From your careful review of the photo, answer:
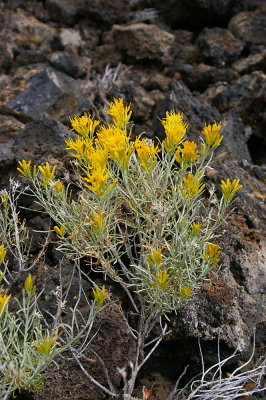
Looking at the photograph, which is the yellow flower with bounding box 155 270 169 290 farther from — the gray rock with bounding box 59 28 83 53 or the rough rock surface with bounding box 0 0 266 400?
the gray rock with bounding box 59 28 83 53

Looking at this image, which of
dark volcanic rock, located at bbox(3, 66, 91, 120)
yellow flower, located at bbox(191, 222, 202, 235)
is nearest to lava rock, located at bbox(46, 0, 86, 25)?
dark volcanic rock, located at bbox(3, 66, 91, 120)

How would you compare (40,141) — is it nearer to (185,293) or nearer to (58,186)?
(58,186)

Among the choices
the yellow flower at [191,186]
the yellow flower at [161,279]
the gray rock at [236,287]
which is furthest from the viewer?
the gray rock at [236,287]

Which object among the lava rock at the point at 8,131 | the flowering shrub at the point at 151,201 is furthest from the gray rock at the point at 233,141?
the lava rock at the point at 8,131

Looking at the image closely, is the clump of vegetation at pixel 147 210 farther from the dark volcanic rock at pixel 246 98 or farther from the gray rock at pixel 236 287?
the dark volcanic rock at pixel 246 98

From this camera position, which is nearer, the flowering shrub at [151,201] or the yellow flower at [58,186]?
the flowering shrub at [151,201]

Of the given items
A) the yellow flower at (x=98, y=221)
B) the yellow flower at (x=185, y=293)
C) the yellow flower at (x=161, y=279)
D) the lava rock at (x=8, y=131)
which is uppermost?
the yellow flower at (x=98, y=221)

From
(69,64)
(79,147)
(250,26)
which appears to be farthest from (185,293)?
(250,26)
